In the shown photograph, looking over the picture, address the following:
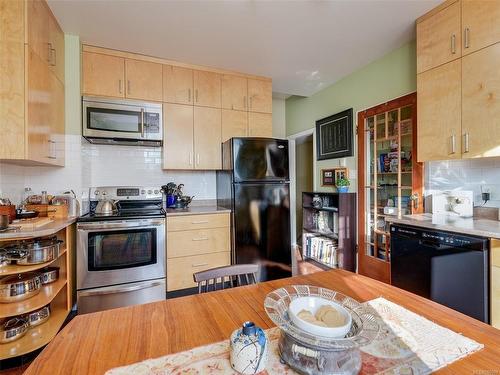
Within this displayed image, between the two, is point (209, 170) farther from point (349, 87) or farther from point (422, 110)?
point (422, 110)

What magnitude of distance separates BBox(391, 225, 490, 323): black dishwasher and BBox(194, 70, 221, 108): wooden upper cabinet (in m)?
2.38

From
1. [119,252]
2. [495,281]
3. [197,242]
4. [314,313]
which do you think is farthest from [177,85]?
[495,281]

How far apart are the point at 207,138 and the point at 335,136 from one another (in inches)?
66.8

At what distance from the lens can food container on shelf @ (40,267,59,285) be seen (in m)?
1.93

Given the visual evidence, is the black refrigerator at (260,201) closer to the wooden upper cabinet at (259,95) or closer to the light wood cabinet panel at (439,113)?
the wooden upper cabinet at (259,95)

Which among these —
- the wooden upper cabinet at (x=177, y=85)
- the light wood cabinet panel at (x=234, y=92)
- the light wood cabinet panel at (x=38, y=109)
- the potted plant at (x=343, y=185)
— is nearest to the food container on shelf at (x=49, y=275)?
the light wood cabinet panel at (x=38, y=109)

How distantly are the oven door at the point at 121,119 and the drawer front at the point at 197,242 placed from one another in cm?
113

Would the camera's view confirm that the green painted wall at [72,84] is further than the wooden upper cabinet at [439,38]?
Yes

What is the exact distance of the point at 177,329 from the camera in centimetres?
81

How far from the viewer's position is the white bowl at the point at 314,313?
0.61 meters

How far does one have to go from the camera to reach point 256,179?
276 cm

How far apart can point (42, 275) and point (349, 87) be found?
12.1 ft

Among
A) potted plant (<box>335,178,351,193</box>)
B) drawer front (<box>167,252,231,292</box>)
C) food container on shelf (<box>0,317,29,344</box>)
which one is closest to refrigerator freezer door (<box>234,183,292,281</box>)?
drawer front (<box>167,252,231,292</box>)

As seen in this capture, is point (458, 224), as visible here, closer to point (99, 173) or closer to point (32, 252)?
point (32, 252)
